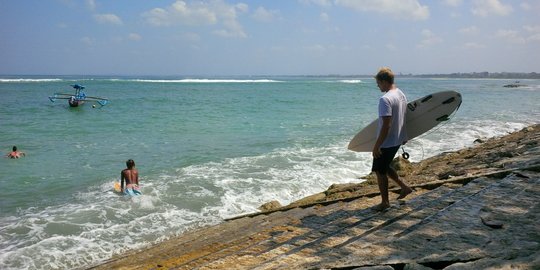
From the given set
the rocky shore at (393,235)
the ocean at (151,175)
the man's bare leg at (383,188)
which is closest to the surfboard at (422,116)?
the rocky shore at (393,235)

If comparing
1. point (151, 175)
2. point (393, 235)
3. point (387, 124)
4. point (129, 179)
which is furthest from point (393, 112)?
point (151, 175)

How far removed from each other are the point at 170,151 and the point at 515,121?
807 inches

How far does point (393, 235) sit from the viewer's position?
4.11 meters

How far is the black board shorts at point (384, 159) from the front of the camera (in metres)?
4.73

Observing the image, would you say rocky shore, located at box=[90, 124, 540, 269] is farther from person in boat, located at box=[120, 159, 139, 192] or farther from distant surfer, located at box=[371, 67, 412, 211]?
person in boat, located at box=[120, 159, 139, 192]

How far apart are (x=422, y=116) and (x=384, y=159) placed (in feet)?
8.23

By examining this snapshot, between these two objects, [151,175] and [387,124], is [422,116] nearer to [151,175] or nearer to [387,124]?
[387,124]

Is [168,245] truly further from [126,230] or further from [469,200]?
[469,200]

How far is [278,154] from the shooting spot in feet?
45.5

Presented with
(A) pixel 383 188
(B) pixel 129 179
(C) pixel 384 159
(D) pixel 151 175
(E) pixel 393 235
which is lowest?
(D) pixel 151 175

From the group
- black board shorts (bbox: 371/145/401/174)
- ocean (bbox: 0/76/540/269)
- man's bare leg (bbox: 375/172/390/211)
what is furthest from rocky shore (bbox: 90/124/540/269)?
ocean (bbox: 0/76/540/269)

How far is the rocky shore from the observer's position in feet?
11.1

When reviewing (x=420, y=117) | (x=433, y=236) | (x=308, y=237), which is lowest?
(x=308, y=237)

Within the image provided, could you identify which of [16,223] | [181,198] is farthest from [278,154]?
[16,223]
